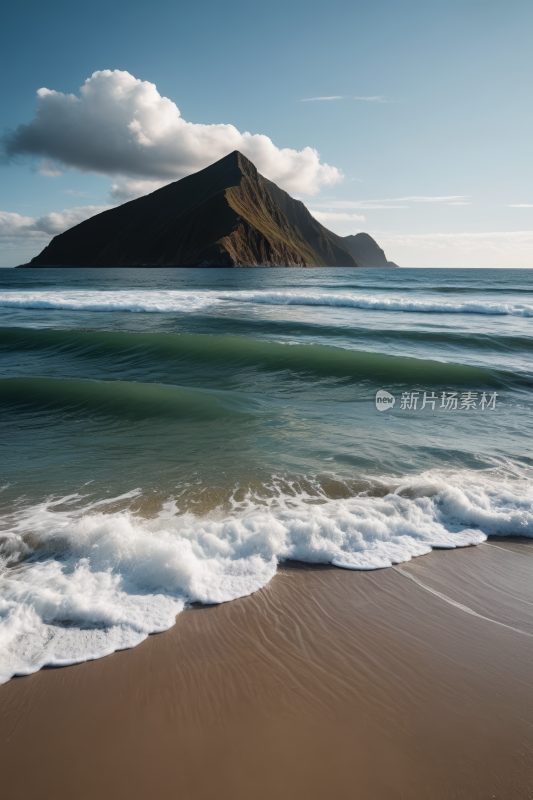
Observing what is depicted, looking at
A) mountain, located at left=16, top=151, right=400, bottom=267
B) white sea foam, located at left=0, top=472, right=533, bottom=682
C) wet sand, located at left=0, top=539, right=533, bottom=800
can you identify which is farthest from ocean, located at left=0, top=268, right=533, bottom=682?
mountain, located at left=16, top=151, right=400, bottom=267

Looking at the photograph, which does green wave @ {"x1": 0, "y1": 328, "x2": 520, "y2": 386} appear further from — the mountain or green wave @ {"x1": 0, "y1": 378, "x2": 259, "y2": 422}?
the mountain

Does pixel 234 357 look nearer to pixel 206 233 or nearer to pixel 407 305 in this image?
pixel 407 305

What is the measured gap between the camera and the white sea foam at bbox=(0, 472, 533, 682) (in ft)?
8.72

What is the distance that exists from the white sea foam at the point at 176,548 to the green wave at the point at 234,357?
5818 millimetres

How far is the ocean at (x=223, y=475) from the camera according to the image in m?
2.99

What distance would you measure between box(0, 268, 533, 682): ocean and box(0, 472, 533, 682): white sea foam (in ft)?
0.04

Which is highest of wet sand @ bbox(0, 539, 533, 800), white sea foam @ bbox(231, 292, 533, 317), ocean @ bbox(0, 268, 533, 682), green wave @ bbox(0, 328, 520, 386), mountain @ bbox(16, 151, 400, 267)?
mountain @ bbox(16, 151, 400, 267)

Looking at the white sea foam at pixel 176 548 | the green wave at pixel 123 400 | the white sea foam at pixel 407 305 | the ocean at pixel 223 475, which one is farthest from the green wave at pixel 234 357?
the white sea foam at pixel 407 305

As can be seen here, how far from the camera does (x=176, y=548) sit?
326 centimetres

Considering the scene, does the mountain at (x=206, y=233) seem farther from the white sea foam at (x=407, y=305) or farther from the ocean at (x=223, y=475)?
the ocean at (x=223, y=475)

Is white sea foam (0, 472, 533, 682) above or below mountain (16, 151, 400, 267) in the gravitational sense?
below

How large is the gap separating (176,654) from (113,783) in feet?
2.37

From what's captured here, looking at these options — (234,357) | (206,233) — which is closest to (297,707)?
(234,357)

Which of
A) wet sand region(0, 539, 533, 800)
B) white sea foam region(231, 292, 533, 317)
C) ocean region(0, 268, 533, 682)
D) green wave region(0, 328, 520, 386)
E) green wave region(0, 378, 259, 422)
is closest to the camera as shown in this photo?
wet sand region(0, 539, 533, 800)
